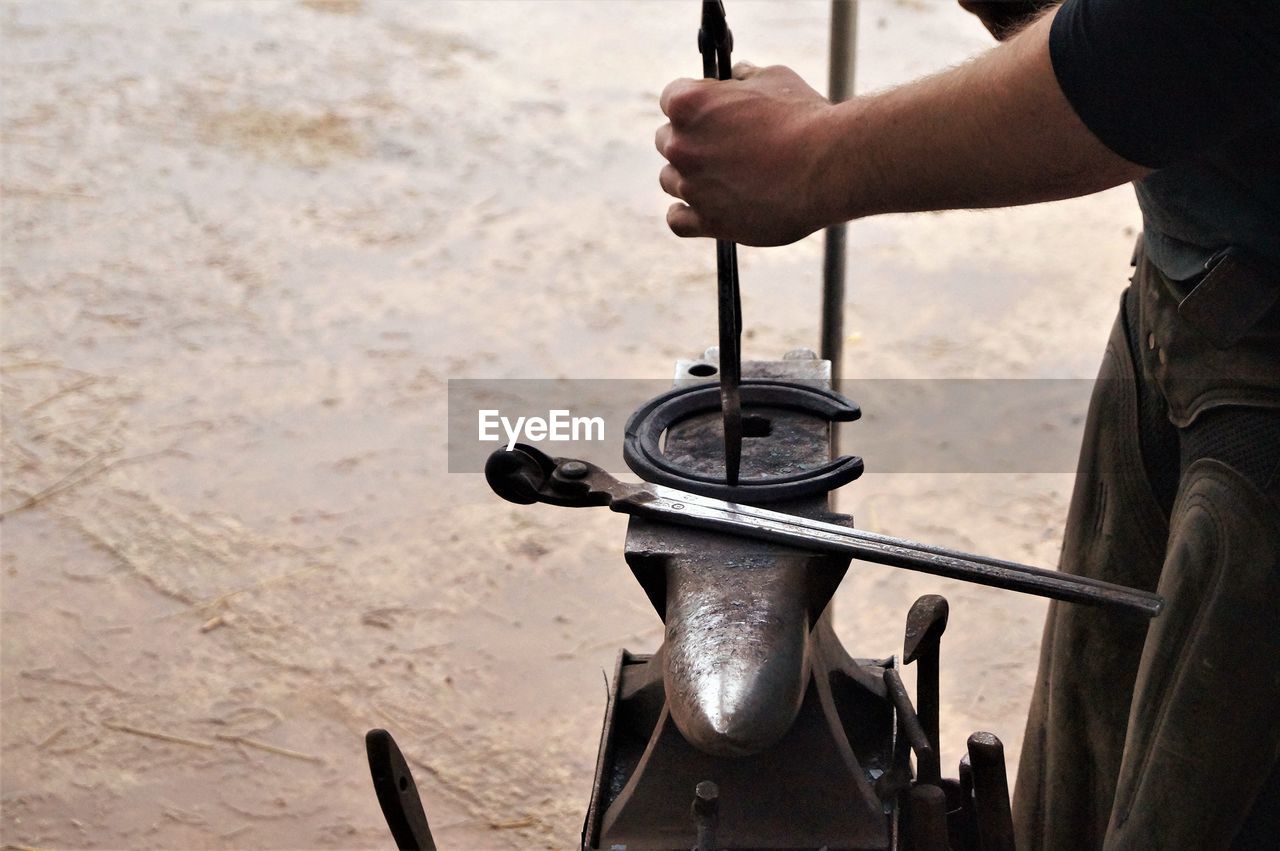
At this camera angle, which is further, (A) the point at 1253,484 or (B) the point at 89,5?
(B) the point at 89,5

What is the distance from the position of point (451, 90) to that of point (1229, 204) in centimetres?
435

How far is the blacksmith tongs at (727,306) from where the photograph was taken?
1.22m

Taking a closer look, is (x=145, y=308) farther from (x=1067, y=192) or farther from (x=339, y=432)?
(x=1067, y=192)

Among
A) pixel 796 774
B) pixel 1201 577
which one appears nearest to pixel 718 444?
pixel 796 774

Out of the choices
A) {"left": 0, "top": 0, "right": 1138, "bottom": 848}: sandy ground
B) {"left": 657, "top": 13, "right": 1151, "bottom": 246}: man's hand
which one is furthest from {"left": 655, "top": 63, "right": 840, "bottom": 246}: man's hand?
{"left": 0, "top": 0, "right": 1138, "bottom": 848}: sandy ground

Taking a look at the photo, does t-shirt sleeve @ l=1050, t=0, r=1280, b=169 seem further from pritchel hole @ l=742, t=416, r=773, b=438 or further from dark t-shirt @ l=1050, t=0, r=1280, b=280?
pritchel hole @ l=742, t=416, r=773, b=438

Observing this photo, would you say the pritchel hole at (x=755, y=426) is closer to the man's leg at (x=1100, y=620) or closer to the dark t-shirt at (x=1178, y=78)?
the man's leg at (x=1100, y=620)

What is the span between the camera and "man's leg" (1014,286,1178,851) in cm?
136

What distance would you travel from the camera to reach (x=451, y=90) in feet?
16.8

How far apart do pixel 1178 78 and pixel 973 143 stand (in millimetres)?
163

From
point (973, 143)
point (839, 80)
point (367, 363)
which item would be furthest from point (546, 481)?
point (367, 363)

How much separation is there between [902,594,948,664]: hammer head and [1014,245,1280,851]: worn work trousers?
186 mm

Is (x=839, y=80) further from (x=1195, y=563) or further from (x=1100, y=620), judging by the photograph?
(x=1195, y=563)

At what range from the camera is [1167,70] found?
2.97 ft
